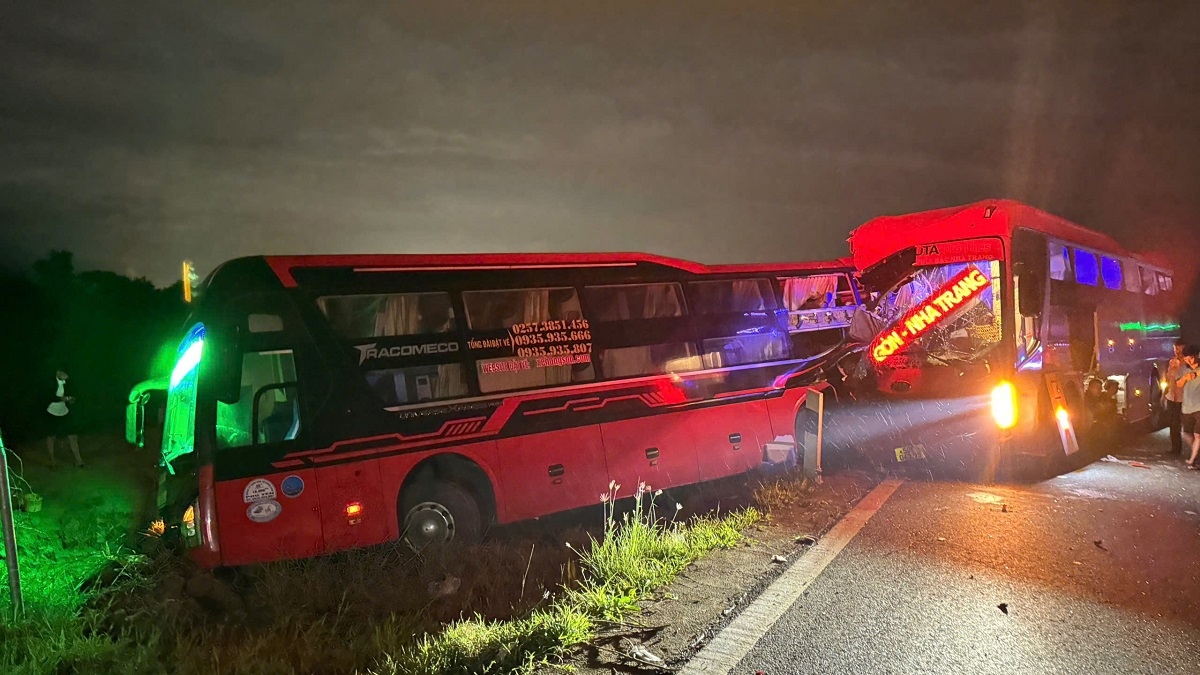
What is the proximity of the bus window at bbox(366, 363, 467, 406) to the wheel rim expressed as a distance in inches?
39.5

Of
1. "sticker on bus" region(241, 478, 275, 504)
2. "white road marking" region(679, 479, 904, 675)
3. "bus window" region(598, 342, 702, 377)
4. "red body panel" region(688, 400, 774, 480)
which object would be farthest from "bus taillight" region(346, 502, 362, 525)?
"red body panel" region(688, 400, 774, 480)

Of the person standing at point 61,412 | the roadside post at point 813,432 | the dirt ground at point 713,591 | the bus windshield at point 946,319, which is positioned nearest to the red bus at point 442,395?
the roadside post at point 813,432

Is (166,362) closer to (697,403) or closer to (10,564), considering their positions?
(10,564)

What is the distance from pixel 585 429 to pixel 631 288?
1.83m

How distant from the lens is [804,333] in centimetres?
1071

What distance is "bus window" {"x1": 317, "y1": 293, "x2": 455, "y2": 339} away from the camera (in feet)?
23.0

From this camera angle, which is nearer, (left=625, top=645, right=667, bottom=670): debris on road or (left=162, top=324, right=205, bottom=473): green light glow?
(left=625, top=645, right=667, bottom=670): debris on road

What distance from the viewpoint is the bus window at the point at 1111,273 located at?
1317 centimetres

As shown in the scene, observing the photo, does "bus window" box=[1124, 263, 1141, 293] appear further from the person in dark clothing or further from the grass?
the grass

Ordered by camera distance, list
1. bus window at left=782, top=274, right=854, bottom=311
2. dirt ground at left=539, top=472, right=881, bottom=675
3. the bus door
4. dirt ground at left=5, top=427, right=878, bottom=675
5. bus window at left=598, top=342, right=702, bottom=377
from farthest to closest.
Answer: bus window at left=782, top=274, right=854, bottom=311 < bus window at left=598, top=342, right=702, bottom=377 < the bus door < dirt ground at left=5, top=427, right=878, bottom=675 < dirt ground at left=539, top=472, right=881, bottom=675

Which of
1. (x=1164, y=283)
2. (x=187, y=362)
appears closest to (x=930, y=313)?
(x=187, y=362)

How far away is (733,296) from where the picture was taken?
32.8ft

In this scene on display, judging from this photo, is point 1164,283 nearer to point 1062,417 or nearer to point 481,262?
point 1062,417

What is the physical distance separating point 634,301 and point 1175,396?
29.2 ft
